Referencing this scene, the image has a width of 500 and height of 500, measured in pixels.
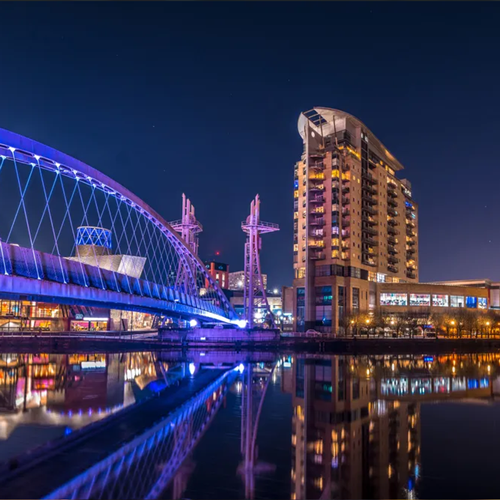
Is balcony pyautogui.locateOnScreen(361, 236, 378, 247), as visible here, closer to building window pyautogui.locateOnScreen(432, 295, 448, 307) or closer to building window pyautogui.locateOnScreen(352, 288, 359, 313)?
building window pyautogui.locateOnScreen(352, 288, 359, 313)

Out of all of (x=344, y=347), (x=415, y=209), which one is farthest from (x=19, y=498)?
(x=415, y=209)

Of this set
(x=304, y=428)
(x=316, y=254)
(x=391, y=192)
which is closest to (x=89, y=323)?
(x=316, y=254)

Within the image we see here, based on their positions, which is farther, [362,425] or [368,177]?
[368,177]

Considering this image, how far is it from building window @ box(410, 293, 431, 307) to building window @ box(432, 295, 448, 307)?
1.29 metres

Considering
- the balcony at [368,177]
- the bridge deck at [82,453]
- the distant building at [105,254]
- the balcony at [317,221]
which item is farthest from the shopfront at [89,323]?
the bridge deck at [82,453]

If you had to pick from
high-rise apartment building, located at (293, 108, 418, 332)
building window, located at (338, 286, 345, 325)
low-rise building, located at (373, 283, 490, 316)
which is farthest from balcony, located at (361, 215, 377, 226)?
building window, located at (338, 286, 345, 325)

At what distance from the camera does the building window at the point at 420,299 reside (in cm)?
10444

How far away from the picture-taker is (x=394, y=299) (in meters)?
105

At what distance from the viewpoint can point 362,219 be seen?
105 metres

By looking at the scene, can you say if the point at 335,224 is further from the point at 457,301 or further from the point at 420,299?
the point at 457,301

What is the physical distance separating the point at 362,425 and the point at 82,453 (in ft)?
34.0

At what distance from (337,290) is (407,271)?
1455 inches

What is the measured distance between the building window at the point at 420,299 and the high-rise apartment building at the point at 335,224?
8072 mm

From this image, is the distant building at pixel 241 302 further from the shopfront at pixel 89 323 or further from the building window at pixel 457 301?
the building window at pixel 457 301
